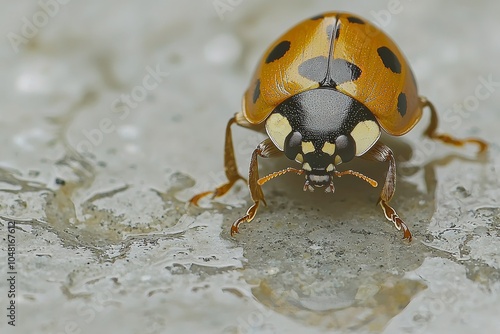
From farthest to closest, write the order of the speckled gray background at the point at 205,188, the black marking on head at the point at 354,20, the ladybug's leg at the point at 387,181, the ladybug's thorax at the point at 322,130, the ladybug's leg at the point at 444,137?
the ladybug's leg at the point at 444,137, the black marking on head at the point at 354,20, the ladybug's leg at the point at 387,181, the ladybug's thorax at the point at 322,130, the speckled gray background at the point at 205,188

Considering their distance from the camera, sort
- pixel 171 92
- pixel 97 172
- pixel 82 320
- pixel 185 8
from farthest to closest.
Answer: pixel 185 8
pixel 171 92
pixel 97 172
pixel 82 320

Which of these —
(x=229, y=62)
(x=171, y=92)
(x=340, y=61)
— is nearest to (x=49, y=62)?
(x=171, y=92)

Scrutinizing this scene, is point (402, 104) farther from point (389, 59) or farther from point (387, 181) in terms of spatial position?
point (387, 181)

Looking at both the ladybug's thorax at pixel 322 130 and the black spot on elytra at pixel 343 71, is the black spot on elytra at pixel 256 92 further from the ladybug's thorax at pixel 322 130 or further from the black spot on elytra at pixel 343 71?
the black spot on elytra at pixel 343 71

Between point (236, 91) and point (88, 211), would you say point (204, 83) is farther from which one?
point (88, 211)

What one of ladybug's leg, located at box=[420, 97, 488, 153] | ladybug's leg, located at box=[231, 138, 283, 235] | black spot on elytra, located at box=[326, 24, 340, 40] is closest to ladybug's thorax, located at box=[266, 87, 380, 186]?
ladybug's leg, located at box=[231, 138, 283, 235]

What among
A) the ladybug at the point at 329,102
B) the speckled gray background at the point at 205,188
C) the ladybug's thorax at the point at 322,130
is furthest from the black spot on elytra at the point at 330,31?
the speckled gray background at the point at 205,188

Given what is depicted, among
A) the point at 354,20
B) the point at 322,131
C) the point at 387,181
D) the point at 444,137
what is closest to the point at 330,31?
the point at 354,20
